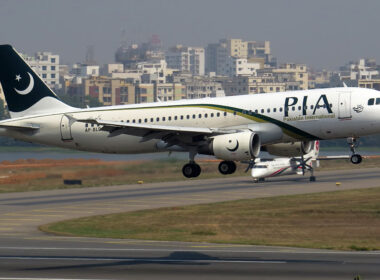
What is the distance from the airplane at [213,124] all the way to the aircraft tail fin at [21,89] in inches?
3.3

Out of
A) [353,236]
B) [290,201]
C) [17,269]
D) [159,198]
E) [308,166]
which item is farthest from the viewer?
[308,166]

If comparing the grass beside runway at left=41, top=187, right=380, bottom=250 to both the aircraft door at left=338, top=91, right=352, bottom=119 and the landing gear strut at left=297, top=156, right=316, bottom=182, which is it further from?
the landing gear strut at left=297, top=156, right=316, bottom=182

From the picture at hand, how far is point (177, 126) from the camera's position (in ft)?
220

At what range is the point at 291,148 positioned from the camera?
222 feet

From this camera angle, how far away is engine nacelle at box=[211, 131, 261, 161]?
62969 mm

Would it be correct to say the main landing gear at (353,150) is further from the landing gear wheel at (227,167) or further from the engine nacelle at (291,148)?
the landing gear wheel at (227,167)

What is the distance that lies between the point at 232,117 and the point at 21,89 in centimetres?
1974

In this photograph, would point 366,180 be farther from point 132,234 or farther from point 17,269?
point 17,269

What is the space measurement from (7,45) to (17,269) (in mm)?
30865

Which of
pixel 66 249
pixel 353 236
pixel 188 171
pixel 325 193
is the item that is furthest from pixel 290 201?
pixel 66 249

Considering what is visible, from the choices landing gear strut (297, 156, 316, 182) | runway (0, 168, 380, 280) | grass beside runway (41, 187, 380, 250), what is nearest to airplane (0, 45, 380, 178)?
grass beside runway (41, 187, 380, 250)

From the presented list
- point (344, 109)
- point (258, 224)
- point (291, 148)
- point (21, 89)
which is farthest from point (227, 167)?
point (21, 89)

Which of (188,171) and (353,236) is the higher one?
(188,171)

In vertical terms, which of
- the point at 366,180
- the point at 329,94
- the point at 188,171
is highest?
the point at 329,94
